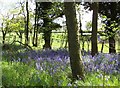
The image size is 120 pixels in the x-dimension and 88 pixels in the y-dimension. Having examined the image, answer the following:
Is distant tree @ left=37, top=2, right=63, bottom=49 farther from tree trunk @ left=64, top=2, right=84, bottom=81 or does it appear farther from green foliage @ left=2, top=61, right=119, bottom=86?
tree trunk @ left=64, top=2, right=84, bottom=81

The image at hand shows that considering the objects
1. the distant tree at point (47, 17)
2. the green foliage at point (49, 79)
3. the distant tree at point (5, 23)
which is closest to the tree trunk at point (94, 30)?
the green foliage at point (49, 79)

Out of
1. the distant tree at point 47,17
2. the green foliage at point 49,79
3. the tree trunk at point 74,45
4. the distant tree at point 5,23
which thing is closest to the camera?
the green foliage at point 49,79

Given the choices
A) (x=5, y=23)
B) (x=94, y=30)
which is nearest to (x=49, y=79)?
(x=94, y=30)

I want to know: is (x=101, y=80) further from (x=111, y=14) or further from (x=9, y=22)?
(x=9, y=22)

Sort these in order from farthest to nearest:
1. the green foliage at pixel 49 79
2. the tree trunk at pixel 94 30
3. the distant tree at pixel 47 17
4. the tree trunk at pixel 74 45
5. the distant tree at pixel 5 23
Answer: the distant tree at pixel 5 23
the distant tree at pixel 47 17
the tree trunk at pixel 94 30
the tree trunk at pixel 74 45
the green foliage at pixel 49 79

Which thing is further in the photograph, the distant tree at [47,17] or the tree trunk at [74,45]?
the distant tree at [47,17]

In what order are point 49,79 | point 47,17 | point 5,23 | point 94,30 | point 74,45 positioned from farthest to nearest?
point 5,23
point 47,17
point 94,30
point 74,45
point 49,79

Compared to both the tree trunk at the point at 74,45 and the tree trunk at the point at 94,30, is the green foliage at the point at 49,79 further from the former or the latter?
the tree trunk at the point at 94,30

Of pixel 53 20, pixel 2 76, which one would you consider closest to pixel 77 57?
pixel 2 76

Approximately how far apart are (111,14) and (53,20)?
4.32m

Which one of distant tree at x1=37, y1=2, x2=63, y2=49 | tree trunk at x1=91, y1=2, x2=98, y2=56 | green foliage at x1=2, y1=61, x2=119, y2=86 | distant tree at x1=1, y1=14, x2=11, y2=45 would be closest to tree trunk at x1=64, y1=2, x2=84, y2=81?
green foliage at x1=2, y1=61, x2=119, y2=86

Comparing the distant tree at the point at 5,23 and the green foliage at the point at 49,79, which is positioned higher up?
the distant tree at the point at 5,23

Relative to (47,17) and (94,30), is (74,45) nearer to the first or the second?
(94,30)

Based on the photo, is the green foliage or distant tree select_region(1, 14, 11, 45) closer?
the green foliage
